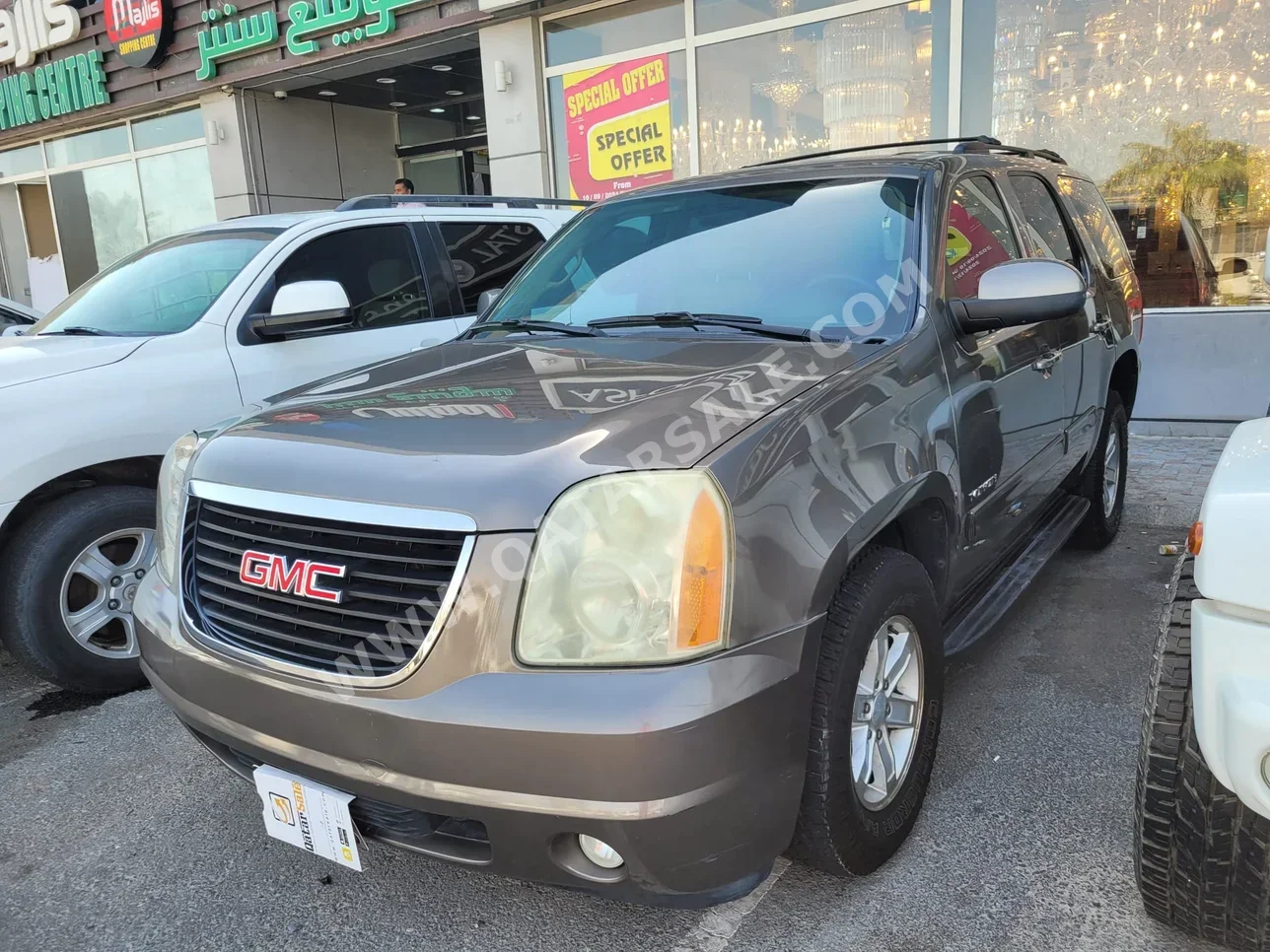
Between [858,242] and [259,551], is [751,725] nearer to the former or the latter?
[259,551]

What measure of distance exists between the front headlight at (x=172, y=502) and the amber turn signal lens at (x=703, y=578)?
4.37ft

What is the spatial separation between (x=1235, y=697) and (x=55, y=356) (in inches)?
154

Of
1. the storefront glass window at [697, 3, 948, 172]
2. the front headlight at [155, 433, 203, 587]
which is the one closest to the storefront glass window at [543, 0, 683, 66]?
the storefront glass window at [697, 3, 948, 172]

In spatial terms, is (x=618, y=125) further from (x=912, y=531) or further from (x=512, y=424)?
(x=512, y=424)

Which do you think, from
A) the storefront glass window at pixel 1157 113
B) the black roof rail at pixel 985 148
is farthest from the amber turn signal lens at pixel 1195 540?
the storefront glass window at pixel 1157 113

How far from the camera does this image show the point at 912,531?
2418mm

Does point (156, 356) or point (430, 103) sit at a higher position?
point (430, 103)

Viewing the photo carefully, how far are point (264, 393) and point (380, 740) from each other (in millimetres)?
2648

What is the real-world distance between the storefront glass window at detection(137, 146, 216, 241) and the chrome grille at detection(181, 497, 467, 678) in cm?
1207

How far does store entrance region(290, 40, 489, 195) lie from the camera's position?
10992 millimetres

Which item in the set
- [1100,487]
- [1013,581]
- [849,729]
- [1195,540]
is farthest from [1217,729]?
[1100,487]

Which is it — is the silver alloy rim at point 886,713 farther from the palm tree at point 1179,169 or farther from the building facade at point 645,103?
the palm tree at point 1179,169

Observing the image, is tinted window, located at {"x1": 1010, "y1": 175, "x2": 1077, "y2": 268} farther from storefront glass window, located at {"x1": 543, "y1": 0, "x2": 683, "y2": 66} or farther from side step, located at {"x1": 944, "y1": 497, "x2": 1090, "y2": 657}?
storefront glass window, located at {"x1": 543, "y1": 0, "x2": 683, "y2": 66}

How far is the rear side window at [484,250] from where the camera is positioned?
4938mm
